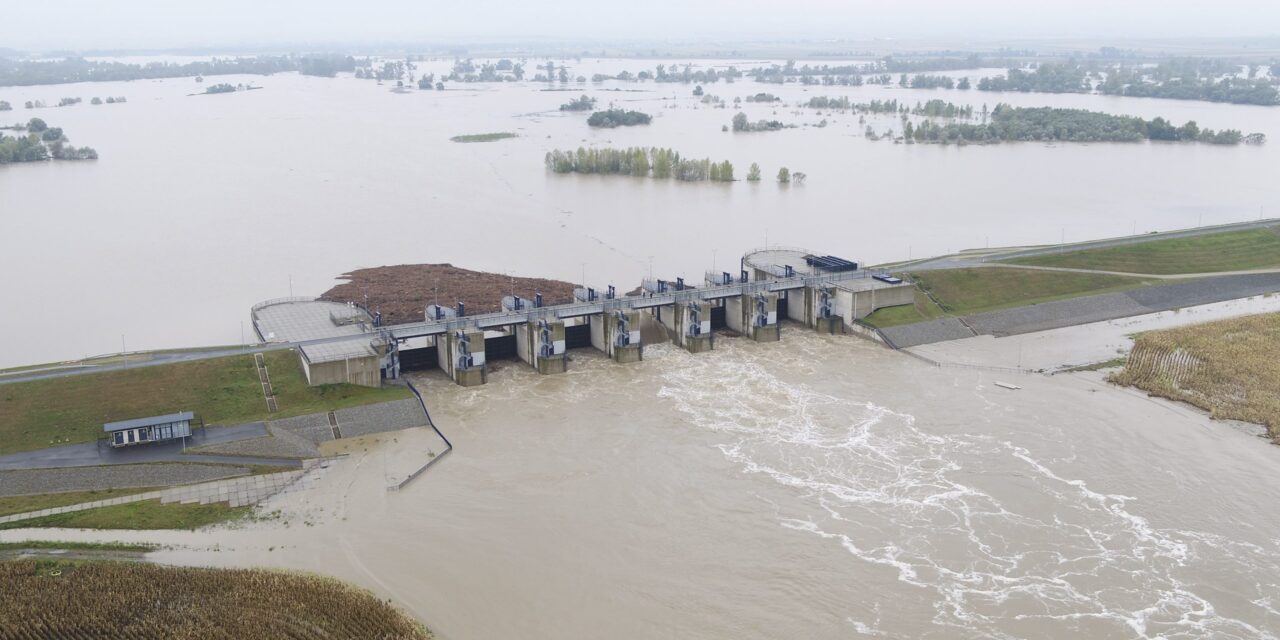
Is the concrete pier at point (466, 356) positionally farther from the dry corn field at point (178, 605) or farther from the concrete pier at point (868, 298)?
the concrete pier at point (868, 298)

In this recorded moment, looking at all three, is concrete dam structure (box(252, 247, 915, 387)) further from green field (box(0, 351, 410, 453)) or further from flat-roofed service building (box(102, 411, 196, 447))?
flat-roofed service building (box(102, 411, 196, 447))

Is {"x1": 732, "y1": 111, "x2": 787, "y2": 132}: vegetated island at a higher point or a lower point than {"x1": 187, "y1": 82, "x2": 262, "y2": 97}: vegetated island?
lower

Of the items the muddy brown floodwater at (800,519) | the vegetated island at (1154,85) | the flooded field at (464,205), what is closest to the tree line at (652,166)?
the flooded field at (464,205)

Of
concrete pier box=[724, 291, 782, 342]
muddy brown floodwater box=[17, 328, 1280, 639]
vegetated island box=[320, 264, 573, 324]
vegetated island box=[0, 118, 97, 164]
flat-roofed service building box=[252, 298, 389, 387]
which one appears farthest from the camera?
vegetated island box=[0, 118, 97, 164]

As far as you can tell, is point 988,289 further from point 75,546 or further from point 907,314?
point 75,546

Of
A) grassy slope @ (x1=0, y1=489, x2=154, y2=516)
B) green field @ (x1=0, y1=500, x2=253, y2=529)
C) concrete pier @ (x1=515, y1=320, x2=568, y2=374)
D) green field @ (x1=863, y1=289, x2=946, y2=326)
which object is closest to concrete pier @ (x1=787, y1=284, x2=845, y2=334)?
green field @ (x1=863, y1=289, x2=946, y2=326)

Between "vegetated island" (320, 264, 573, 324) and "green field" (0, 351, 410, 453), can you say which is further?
"vegetated island" (320, 264, 573, 324)
